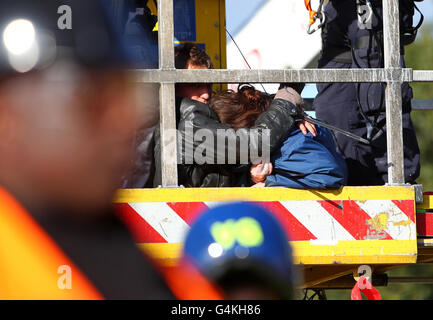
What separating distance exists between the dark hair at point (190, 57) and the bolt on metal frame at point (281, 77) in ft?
1.35

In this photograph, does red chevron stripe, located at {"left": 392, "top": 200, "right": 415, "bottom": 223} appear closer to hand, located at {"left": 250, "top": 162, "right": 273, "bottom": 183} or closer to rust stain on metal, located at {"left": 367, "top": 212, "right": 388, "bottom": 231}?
rust stain on metal, located at {"left": 367, "top": 212, "right": 388, "bottom": 231}

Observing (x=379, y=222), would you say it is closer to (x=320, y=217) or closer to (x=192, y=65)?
(x=320, y=217)

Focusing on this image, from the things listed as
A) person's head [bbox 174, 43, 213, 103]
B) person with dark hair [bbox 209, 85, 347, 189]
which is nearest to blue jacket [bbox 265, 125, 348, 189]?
person with dark hair [bbox 209, 85, 347, 189]

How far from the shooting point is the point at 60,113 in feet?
3.84

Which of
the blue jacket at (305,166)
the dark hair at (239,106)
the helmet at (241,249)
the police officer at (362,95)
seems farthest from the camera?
the police officer at (362,95)

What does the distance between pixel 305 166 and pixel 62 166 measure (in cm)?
251

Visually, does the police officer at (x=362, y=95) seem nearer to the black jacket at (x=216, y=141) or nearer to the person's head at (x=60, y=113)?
the black jacket at (x=216, y=141)

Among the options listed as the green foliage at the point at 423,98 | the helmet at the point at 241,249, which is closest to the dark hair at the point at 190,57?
the helmet at the point at 241,249

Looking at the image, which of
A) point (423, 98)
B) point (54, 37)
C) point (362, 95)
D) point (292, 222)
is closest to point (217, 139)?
point (292, 222)

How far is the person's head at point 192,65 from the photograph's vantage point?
387cm

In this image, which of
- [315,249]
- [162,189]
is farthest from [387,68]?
[162,189]
